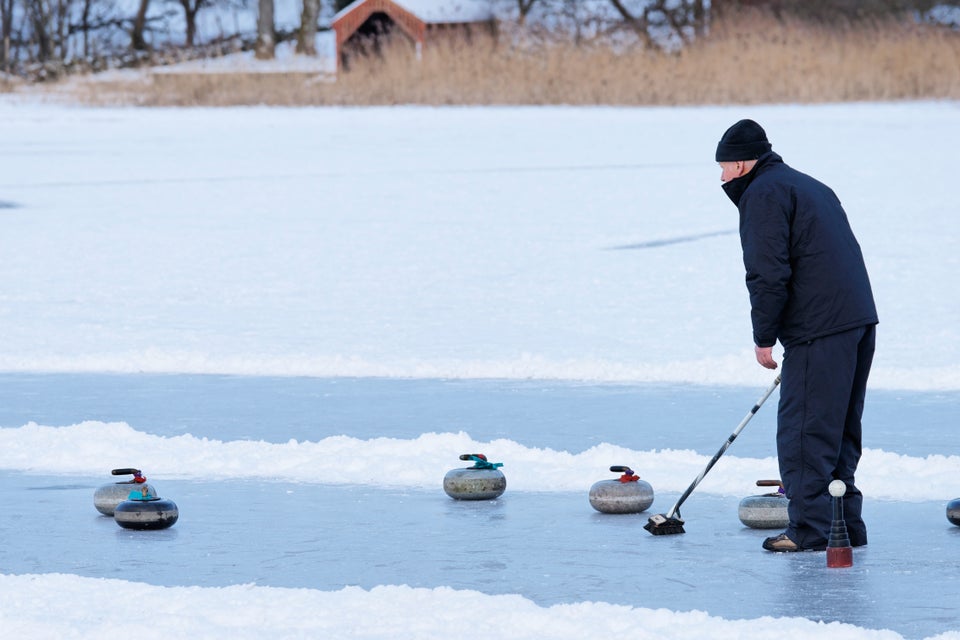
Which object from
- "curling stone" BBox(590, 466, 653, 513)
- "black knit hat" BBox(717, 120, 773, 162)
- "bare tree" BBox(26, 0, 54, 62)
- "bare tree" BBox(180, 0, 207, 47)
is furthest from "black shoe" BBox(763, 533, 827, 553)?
"bare tree" BBox(180, 0, 207, 47)

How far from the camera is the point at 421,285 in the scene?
1402 centimetres

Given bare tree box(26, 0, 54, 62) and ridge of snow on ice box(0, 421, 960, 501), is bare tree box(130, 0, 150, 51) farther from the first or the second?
ridge of snow on ice box(0, 421, 960, 501)

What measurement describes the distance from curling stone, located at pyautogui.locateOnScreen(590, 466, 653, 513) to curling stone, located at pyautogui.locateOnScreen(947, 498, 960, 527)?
1.13 meters

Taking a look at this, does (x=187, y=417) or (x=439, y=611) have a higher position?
(x=439, y=611)

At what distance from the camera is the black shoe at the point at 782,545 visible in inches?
221

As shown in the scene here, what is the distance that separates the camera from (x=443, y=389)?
32.6 feet

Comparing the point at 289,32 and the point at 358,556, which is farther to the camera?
the point at 289,32

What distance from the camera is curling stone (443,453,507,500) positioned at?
663 cm

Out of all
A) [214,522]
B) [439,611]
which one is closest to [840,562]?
[439,611]

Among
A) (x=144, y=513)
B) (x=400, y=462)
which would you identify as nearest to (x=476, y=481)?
(x=400, y=462)

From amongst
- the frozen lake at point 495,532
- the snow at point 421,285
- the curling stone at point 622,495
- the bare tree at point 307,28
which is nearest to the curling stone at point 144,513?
the frozen lake at point 495,532

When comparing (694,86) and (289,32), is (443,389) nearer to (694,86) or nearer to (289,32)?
(694,86)

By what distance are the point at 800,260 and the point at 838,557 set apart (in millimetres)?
1031

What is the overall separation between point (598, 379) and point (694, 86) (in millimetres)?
14970
